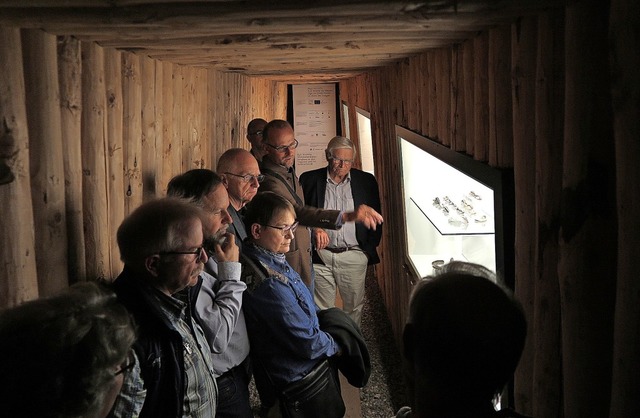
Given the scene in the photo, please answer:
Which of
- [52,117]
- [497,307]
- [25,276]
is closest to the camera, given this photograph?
[497,307]

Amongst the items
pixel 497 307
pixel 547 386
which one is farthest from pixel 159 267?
pixel 547 386

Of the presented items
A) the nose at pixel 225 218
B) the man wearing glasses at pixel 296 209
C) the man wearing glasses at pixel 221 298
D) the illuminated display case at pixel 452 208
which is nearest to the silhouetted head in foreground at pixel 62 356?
the illuminated display case at pixel 452 208

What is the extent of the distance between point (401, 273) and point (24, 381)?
4.58 m

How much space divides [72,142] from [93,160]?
0.68 feet

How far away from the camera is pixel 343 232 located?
5.60 m

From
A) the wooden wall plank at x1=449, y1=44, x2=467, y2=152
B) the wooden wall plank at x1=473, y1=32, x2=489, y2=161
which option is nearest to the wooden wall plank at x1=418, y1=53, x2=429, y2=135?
the wooden wall plank at x1=449, y1=44, x2=467, y2=152

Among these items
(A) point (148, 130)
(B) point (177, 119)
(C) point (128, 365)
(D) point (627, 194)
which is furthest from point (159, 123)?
(D) point (627, 194)

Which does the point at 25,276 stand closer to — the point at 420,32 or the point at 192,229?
the point at 192,229

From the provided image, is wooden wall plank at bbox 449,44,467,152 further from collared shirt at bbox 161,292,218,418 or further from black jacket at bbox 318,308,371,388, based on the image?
collared shirt at bbox 161,292,218,418

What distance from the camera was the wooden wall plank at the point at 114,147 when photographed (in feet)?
10.5

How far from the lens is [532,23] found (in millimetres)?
2174

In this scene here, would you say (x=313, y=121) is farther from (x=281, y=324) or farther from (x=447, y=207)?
(x=281, y=324)

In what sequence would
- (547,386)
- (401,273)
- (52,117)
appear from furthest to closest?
1. (401,273)
2. (52,117)
3. (547,386)

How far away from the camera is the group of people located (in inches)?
52.0
